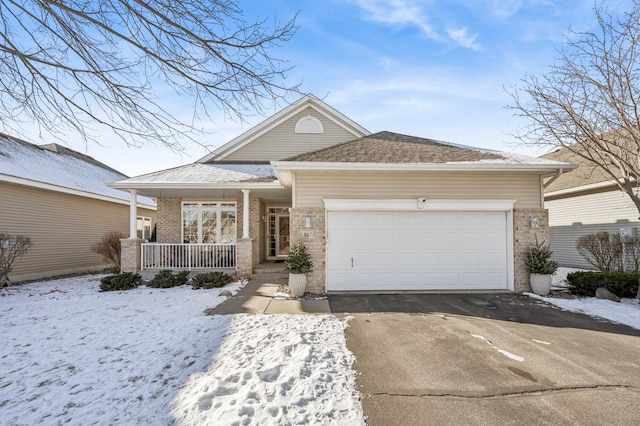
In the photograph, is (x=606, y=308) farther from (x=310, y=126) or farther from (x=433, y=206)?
(x=310, y=126)

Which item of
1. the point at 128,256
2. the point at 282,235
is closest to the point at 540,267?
the point at 282,235

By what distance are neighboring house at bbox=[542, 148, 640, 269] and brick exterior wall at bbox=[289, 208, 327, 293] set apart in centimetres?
932

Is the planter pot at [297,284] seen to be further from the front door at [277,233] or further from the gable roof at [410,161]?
the front door at [277,233]

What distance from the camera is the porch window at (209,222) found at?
482 inches

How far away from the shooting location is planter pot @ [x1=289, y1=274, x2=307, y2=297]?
7.62m

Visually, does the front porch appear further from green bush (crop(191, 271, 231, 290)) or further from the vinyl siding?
the vinyl siding

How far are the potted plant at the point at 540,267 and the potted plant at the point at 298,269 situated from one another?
568 centimetres

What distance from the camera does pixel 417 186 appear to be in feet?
26.9

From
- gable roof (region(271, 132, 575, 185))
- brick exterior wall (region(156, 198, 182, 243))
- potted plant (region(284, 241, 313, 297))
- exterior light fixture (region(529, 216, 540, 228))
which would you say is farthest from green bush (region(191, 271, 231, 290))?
exterior light fixture (region(529, 216, 540, 228))

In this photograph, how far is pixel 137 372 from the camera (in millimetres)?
3766

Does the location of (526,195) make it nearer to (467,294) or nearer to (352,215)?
(467,294)

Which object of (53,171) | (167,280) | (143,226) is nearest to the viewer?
(167,280)

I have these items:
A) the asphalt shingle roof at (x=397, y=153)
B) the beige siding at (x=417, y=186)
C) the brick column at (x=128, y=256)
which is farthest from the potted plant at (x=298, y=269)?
the brick column at (x=128, y=256)

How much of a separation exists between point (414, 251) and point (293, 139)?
7265 mm
